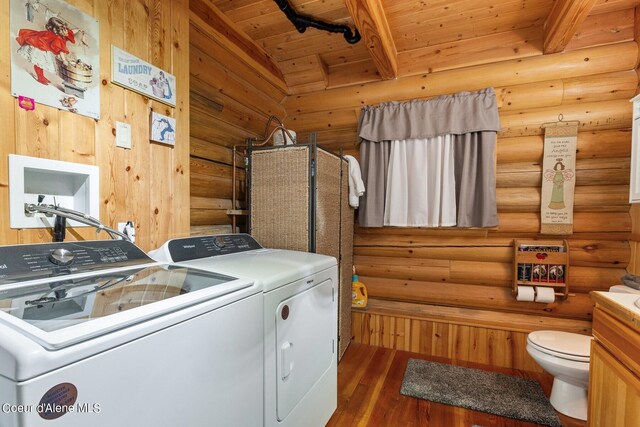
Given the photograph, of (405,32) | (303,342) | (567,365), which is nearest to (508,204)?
(567,365)

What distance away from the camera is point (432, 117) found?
2.53 metres

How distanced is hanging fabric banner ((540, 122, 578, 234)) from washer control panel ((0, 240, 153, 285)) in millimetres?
2680

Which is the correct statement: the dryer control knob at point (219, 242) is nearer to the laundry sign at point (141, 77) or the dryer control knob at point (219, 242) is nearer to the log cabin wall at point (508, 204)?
the laundry sign at point (141, 77)

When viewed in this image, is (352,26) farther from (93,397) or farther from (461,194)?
(93,397)

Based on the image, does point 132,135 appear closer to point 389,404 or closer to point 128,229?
point 128,229

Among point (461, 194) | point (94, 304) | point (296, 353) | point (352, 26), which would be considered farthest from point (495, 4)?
point (94, 304)

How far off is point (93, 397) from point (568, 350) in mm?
2247

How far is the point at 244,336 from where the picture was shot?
3.16ft

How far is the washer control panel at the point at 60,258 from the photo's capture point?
2.92 ft

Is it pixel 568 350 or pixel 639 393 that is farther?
pixel 568 350

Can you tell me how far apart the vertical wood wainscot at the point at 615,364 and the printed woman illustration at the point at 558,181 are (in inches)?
47.1

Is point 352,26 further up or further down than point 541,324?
further up

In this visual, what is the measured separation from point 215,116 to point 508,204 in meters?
2.35

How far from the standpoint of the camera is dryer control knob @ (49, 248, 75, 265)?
3.23 feet
